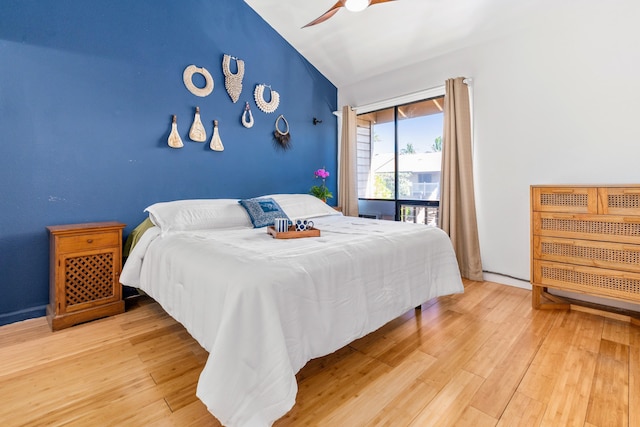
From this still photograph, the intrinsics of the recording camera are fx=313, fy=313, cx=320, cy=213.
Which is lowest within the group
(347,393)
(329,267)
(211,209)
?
(347,393)

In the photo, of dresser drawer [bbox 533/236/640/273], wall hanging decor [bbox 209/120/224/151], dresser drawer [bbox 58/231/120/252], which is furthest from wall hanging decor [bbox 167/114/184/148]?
dresser drawer [bbox 533/236/640/273]

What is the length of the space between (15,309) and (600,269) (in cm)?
437

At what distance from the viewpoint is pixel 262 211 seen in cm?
283

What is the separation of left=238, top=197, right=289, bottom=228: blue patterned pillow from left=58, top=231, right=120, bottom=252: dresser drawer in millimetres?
1045

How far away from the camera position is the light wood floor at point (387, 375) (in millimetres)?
1386

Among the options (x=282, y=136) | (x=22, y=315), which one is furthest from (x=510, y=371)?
(x=22, y=315)

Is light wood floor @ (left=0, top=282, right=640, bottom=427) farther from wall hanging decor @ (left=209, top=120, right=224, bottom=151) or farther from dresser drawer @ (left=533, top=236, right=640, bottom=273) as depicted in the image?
wall hanging decor @ (left=209, top=120, right=224, bottom=151)

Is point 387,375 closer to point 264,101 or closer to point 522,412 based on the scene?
point 522,412

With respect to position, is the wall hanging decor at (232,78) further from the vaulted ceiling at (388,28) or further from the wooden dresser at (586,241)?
the wooden dresser at (586,241)

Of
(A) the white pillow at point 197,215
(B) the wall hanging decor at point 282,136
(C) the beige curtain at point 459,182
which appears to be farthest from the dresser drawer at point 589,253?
(B) the wall hanging decor at point 282,136

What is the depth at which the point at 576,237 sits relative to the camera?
7.82ft

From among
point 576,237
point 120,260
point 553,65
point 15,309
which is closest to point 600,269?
point 576,237

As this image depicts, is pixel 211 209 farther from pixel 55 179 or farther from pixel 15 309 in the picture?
pixel 15 309

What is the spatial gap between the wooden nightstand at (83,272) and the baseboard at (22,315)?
0.34 ft
